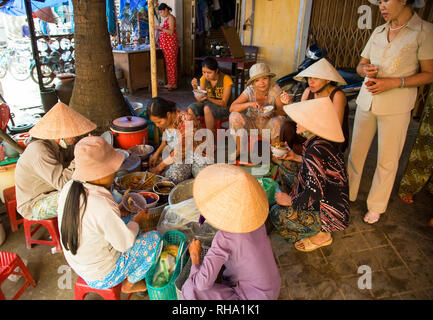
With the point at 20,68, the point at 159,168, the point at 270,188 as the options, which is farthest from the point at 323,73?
the point at 20,68

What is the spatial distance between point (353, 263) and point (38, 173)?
2631 mm

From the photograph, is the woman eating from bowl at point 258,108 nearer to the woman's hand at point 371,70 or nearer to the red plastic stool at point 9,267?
the woman's hand at point 371,70

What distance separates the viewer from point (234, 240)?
160 centimetres

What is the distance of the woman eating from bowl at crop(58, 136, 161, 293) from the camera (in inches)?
64.3

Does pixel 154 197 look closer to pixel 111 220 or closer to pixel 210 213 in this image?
pixel 111 220

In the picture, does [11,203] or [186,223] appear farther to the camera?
[11,203]

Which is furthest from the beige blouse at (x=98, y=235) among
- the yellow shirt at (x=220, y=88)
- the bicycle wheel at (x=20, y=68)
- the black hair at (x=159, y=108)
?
the bicycle wheel at (x=20, y=68)

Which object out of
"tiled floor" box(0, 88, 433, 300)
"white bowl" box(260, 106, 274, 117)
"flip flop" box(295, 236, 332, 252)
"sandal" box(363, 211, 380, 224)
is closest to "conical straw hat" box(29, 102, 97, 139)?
"tiled floor" box(0, 88, 433, 300)

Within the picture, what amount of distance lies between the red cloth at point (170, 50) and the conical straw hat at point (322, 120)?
595cm

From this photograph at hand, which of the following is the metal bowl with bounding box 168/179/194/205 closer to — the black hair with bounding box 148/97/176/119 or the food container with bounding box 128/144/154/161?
the black hair with bounding box 148/97/176/119

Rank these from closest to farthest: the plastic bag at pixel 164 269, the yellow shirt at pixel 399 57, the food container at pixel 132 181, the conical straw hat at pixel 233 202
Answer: the conical straw hat at pixel 233 202, the plastic bag at pixel 164 269, the yellow shirt at pixel 399 57, the food container at pixel 132 181

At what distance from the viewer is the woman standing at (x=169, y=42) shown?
23.5 feet

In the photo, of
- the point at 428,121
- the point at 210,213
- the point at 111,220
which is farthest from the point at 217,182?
the point at 428,121

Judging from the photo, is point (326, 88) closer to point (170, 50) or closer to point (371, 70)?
point (371, 70)
